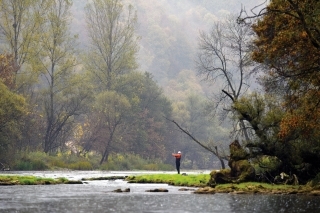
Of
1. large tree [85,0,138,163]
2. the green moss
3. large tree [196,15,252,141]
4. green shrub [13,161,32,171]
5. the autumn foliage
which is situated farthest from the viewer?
large tree [85,0,138,163]

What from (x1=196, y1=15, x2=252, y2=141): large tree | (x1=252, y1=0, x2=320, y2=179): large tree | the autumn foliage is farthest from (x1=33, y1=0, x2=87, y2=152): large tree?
(x1=252, y1=0, x2=320, y2=179): large tree

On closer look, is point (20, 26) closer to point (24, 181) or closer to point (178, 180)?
point (24, 181)

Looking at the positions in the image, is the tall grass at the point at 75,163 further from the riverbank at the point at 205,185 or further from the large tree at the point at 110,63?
the riverbank at the point at 205,185

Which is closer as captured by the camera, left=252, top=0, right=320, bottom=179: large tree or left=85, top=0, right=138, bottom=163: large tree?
left=252, top=0, right=320, bottom=179: large tree

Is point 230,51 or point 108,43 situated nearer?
point 230,51

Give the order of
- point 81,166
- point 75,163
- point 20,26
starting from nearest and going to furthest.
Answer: point 75,163, point 81,166, point 20,26

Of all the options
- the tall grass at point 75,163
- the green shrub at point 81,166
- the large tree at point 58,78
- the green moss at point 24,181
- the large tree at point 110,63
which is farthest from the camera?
the large tree at point 110,63

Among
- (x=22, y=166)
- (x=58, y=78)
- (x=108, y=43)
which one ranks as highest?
(x=108, y=43)

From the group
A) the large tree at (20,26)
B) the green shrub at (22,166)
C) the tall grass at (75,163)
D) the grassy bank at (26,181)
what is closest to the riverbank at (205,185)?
the grassy bank at (26,181)

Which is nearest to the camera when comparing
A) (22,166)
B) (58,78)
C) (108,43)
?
(22,166)

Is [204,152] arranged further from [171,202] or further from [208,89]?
[171,202]

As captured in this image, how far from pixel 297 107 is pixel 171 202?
10592mm

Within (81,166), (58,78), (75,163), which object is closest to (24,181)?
(75,163)

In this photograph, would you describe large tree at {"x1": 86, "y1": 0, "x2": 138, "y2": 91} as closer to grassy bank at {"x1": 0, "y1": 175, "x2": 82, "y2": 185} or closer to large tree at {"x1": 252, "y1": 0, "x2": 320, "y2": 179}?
grassy bank at {"x1": 0, "y1": 175, "x2": 82, "y2": 185}
